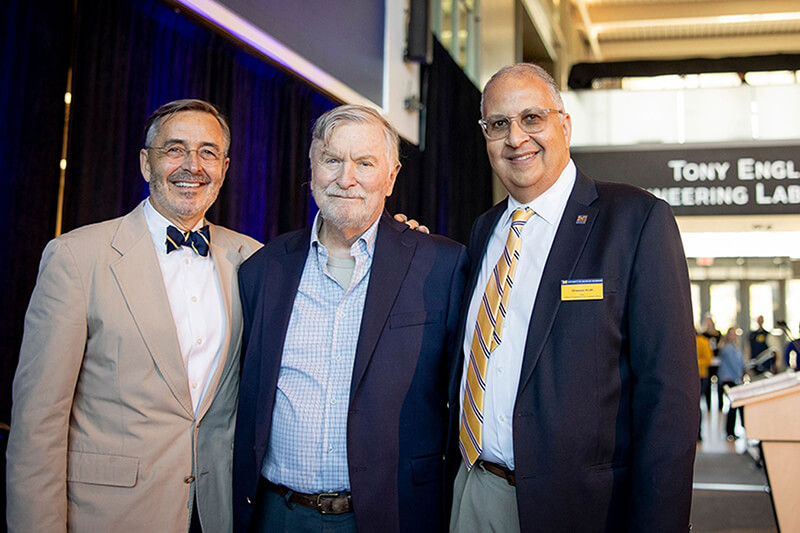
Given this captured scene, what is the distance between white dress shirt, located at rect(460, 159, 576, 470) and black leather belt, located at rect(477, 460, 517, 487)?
2cm

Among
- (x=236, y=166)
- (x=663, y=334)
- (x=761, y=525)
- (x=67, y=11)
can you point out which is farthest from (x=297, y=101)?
(x=761, y=525)

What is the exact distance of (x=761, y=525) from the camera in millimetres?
4730

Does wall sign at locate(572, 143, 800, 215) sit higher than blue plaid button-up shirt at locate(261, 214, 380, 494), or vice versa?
wall sign at locate(572, 143, 800, 215)

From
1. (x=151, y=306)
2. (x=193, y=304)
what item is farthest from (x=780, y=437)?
(x=151, y=306)

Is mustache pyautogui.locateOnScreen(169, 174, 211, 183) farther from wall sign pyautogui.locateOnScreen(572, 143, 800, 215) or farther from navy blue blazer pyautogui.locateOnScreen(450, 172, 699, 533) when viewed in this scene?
wall sign pyautogui.locateOnScreen(572, 143, 800, 215)

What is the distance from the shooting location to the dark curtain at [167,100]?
3.21 meters

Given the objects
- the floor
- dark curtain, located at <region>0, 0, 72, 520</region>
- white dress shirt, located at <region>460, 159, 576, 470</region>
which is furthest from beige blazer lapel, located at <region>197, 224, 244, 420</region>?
the floor

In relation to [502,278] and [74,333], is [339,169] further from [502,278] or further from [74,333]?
[74,333]

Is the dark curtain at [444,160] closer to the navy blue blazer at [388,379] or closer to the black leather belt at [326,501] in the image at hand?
the navy blue blazer at [388,379]

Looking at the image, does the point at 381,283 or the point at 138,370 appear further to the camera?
the point at 381,283

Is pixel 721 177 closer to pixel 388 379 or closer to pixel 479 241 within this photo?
pixel 479 241

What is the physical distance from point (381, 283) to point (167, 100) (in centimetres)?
253

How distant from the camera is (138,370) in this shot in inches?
72.0

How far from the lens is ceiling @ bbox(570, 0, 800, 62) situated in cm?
1341
